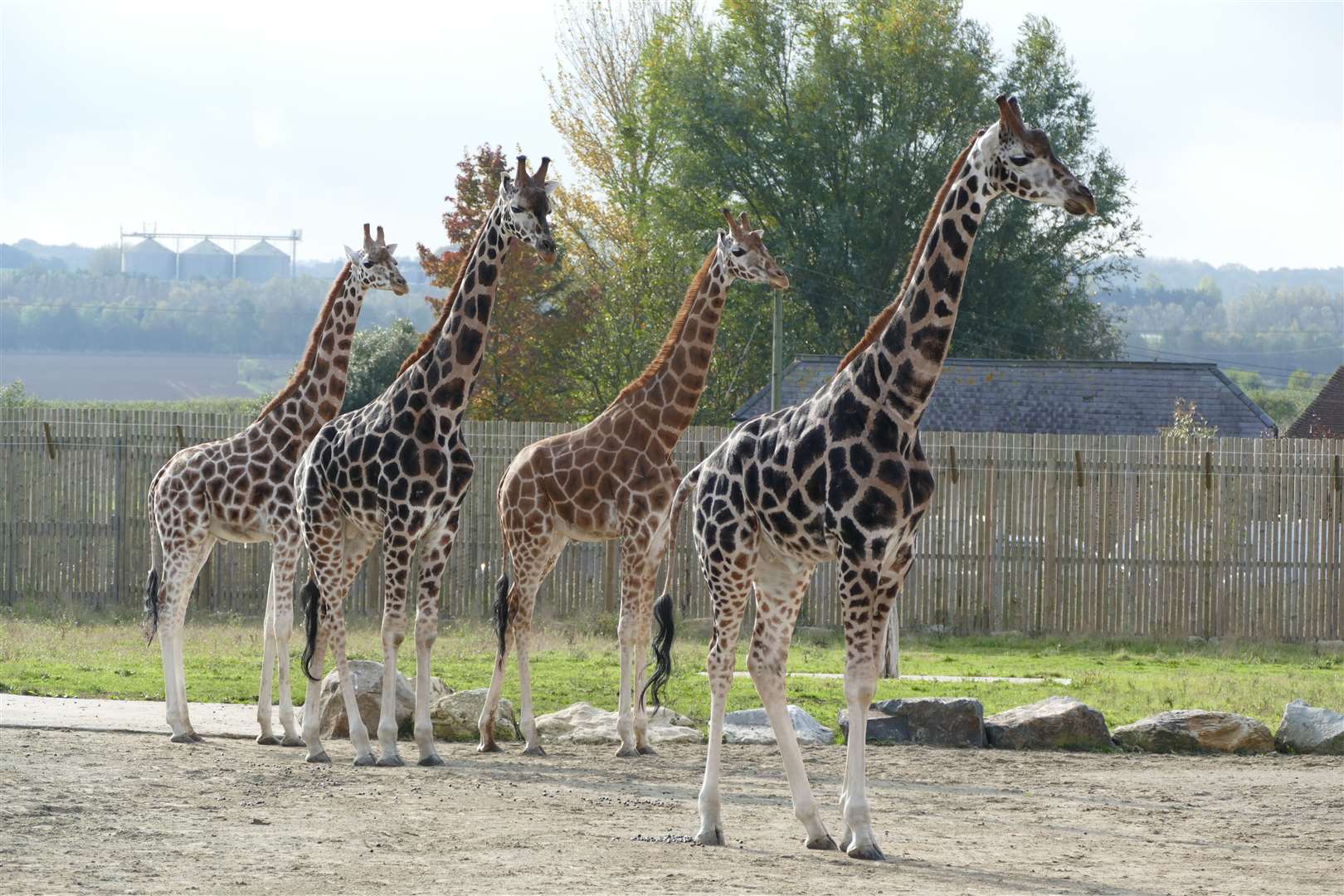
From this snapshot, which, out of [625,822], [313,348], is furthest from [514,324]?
[625,822]

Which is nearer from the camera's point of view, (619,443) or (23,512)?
(619,443)

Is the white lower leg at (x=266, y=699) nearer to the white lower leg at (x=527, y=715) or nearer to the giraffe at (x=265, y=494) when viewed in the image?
the giraffe at (x=265, y=494)

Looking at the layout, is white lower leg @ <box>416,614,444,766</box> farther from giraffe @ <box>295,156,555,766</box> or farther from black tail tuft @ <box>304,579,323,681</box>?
black tail tuft @ <box>304,579,323,681</box>

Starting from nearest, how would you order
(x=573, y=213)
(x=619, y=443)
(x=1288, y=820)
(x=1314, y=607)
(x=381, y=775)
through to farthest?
(x=1288, y=820) < (x=381, y=775) < (x=619, y=443) < (x=1314, y=607) < (x=573, y=213)

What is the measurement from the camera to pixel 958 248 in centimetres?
738

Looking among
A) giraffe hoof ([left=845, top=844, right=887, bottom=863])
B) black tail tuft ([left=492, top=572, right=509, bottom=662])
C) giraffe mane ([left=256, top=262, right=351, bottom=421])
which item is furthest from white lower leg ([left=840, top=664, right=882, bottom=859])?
giraffe mane ([left=256, top=262, right=351, bottom=421])

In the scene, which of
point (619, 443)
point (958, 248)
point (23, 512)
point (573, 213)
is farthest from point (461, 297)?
point (573, 213)

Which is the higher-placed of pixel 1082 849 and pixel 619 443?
pixel 619 443

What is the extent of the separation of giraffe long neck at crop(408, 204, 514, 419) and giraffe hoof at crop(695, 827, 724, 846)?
134 inches

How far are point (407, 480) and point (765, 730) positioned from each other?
10.1ft

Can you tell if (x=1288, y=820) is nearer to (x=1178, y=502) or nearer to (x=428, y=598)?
(x=428, y=598)

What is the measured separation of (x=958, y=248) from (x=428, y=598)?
4.14 meters

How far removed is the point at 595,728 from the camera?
10836 mm

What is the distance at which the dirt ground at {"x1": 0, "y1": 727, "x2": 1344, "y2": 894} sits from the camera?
6.61 meters
